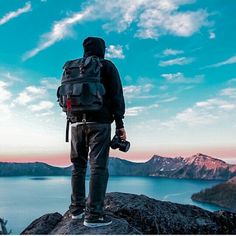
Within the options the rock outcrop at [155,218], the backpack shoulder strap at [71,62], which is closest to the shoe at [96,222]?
the rock outcrop at [155,218]

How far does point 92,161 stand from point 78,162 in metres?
0.36

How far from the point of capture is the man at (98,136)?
4.89 metres

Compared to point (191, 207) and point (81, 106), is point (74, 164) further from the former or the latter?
point (191, 207)

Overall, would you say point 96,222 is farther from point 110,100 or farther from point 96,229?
point 110,100

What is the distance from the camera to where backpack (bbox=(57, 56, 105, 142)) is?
189 inches

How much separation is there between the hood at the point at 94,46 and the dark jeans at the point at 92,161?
1058 millimetres

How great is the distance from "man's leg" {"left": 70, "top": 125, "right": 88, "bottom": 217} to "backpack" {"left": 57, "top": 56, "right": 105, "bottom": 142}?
0.96 ft

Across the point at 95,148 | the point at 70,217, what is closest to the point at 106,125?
the point at 95,148

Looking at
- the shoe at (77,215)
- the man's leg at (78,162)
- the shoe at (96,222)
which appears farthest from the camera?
the shoe at (77,215)

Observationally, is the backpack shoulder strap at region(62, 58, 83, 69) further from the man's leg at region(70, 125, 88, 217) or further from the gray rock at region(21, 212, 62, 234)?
the gray rock at region(21, 212, 62, 234)

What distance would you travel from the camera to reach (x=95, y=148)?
4945 millimetres

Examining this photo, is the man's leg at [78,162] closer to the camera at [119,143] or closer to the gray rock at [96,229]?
the gray rock at [96,229]

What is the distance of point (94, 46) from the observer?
5164 millimetres

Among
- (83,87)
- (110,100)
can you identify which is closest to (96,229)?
(110,100)
